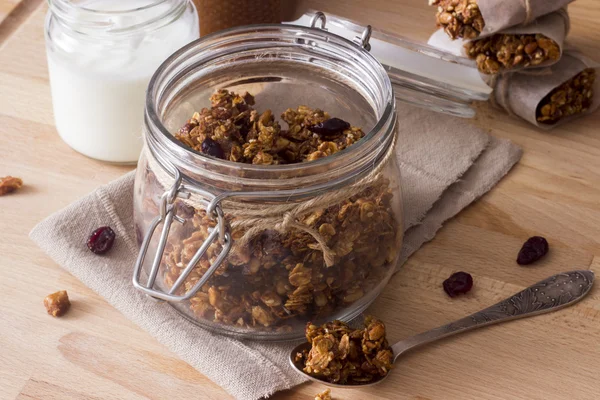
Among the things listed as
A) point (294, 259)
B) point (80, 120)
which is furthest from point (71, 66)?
point (294, 259)

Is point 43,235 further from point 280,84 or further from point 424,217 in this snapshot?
point 424,217

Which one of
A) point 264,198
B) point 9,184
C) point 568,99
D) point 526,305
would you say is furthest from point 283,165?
point 568,99

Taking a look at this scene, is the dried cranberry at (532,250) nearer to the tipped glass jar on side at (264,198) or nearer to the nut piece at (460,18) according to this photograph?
the tipped glass jar on side at (264,198)

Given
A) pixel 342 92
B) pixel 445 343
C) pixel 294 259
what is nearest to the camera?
pixel 294 259

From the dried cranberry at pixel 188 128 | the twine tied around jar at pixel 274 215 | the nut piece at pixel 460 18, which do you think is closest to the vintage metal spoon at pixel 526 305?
the twine tied around jar at pixel 274 215

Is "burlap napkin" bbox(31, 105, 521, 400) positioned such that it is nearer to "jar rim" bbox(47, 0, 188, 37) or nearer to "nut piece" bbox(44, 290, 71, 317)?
"nut piece" bbox(44, 290, 71, 317)

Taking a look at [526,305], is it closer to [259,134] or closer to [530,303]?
[530,303]
